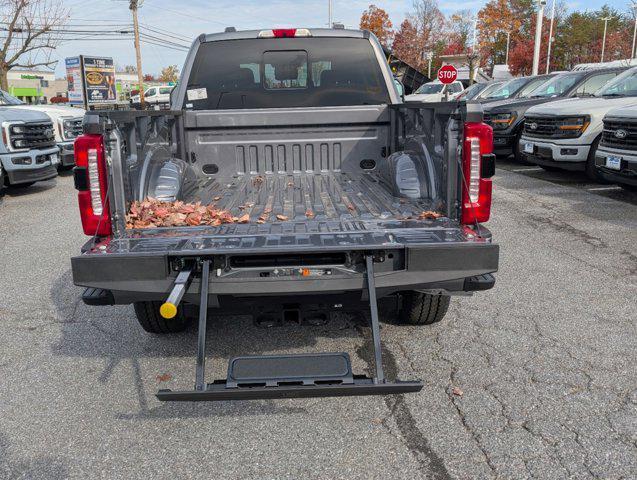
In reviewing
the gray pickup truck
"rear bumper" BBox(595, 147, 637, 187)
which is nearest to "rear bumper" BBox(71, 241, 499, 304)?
the gray pickup truck

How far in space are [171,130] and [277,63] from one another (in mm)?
1272

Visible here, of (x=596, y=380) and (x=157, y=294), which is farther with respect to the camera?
(x=596, y=380)

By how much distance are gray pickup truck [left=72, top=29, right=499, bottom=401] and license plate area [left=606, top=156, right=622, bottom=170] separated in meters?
4.62

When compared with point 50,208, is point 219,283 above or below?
above

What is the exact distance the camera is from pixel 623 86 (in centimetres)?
1063

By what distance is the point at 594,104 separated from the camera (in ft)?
33.2

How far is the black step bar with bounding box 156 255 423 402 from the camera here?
2.70 meters

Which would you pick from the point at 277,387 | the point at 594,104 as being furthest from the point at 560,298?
the point at 594,104

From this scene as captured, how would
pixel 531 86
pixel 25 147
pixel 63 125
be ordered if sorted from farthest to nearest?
pixel 531 86, pixel 63 125, pixel 25 147

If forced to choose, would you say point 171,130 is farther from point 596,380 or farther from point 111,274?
point 596,380

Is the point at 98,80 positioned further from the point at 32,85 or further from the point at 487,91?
the point at 32,85

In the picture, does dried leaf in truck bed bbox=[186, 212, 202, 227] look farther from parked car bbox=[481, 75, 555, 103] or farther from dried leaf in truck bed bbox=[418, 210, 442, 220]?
parked car bbox=[481, 75, 555, 103]

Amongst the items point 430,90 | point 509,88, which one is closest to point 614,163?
point 509,88

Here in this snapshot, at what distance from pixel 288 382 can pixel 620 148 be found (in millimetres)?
7347
